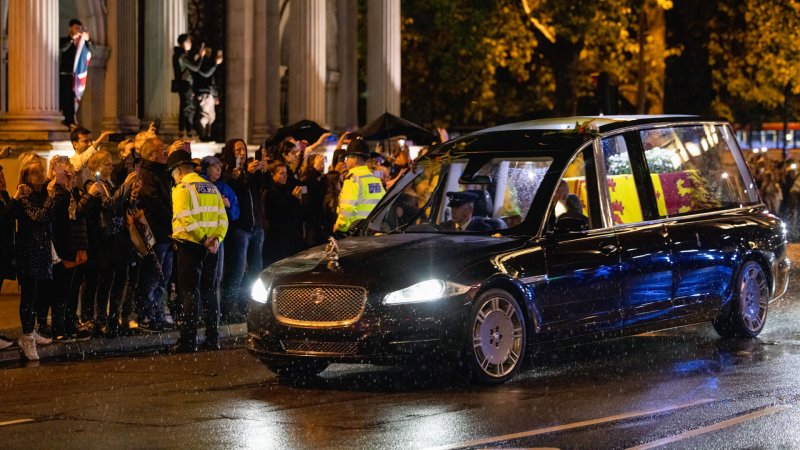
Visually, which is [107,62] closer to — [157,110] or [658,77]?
[157,110]

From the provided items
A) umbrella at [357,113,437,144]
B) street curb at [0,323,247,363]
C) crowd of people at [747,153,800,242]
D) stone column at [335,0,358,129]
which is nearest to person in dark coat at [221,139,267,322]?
street curb at [0,323,247,363]

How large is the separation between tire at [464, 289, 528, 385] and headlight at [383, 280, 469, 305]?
241mm

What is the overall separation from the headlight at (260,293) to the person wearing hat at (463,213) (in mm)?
1593

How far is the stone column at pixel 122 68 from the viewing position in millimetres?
26891

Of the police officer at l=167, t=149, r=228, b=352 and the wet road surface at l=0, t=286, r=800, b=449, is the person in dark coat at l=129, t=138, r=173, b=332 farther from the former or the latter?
the wet road surface at l=0, t=286, r=800, b=449

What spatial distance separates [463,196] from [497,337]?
154 cm

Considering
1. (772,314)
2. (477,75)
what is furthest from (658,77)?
(772,314)

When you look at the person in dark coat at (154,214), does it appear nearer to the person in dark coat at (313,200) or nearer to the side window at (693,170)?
the person in dark coat at (313,200)

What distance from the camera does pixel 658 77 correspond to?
47.0 metres

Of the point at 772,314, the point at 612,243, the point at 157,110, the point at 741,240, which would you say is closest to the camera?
the point at 612,243

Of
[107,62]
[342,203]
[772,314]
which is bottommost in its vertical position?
[772,314]

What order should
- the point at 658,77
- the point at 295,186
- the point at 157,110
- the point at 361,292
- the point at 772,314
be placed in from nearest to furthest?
the point at 361,292 → the point at 772,314 → the point at 295,186 → the point at 157,110 → the point at 658,77

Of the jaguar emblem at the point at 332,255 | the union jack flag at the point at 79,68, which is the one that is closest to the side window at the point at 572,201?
the jaguar emblem at the point at 332,255

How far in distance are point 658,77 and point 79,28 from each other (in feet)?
88.5
